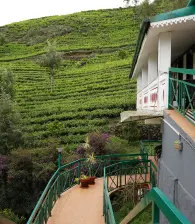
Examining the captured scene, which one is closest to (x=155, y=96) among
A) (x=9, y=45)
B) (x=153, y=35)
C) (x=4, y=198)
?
(x=153, y=35)

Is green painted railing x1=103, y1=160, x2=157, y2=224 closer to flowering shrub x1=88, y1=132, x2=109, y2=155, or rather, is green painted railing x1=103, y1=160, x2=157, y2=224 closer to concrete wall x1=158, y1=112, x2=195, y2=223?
concrete wall x1=158, y1=112, x2=195, y2=223

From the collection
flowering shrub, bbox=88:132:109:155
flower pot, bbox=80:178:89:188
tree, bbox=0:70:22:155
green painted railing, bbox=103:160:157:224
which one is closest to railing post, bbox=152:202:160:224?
green painted railing, bbox=103:160:157:224

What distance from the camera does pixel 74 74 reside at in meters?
43.5

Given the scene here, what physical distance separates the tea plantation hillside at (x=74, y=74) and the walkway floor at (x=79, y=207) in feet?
35.7

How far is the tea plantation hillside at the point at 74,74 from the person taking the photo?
26328mm

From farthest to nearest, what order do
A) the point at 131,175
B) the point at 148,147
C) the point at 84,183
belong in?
1. the point at 148,147
2. the point at 84,183
3. the point at 131,175

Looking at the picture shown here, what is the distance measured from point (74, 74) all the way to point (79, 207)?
34543 mm

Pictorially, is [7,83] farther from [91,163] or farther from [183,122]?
[183,122]

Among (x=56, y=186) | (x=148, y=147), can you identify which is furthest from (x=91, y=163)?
(x=148, y=147)

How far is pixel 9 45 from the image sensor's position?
211 feet

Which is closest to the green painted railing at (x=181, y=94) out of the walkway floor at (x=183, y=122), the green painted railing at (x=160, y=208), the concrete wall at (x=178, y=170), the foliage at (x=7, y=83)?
the walkway floor at (x=183, y=122)

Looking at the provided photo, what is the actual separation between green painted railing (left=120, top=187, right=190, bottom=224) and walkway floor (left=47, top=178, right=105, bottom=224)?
7263 mm

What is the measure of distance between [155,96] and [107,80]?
29.0 metres

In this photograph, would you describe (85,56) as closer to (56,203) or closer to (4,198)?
(4,198)
